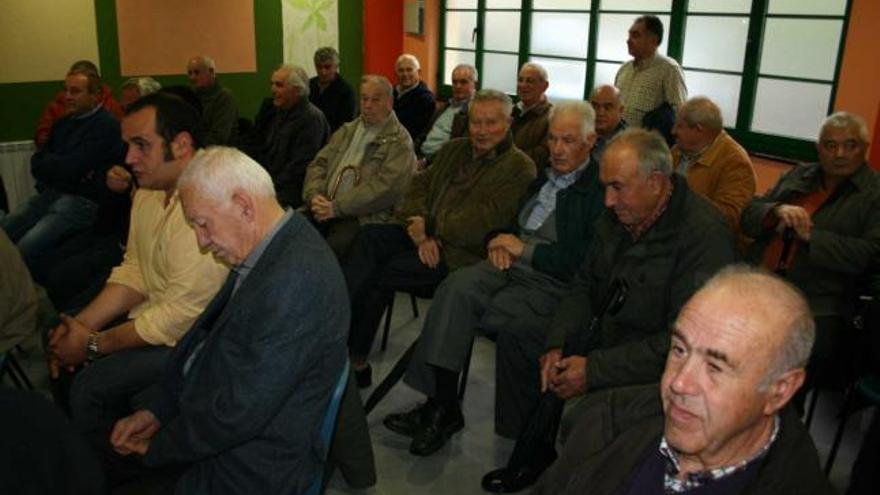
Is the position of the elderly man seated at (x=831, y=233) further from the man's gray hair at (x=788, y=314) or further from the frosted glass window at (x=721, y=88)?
the frosted glass window at (x=721, y=88)

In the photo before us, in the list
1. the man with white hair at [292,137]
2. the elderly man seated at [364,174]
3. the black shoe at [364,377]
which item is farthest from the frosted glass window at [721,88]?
the black shoe at [364,377]

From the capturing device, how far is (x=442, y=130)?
17.3 ft

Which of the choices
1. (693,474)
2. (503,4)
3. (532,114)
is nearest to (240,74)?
(503,4)

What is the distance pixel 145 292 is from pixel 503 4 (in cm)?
486

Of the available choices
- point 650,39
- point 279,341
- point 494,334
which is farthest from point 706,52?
point 279,341

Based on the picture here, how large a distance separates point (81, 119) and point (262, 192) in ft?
8.78

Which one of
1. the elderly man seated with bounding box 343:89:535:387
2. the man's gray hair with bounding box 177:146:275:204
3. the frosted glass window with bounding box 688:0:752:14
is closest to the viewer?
the man's gray hair with bounding box 177:146:275:204

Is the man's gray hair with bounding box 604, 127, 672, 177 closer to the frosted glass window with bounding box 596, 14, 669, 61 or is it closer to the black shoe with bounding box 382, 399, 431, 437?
the black shoe with bounding box 382, 399, 431, 437

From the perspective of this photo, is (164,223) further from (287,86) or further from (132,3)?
(132,3)

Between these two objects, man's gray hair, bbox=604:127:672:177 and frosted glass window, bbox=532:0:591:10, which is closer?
man's gray hair, bbox=604:127:672:177

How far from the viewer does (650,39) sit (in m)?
4.54

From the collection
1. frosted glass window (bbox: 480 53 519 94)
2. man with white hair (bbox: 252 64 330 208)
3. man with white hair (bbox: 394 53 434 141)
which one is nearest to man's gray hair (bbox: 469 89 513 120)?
man with white hair (bbox: 252 64 330 208)

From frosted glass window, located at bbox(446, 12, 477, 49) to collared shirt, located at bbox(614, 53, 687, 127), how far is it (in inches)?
99.2

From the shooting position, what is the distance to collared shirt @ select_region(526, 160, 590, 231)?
112 inches
